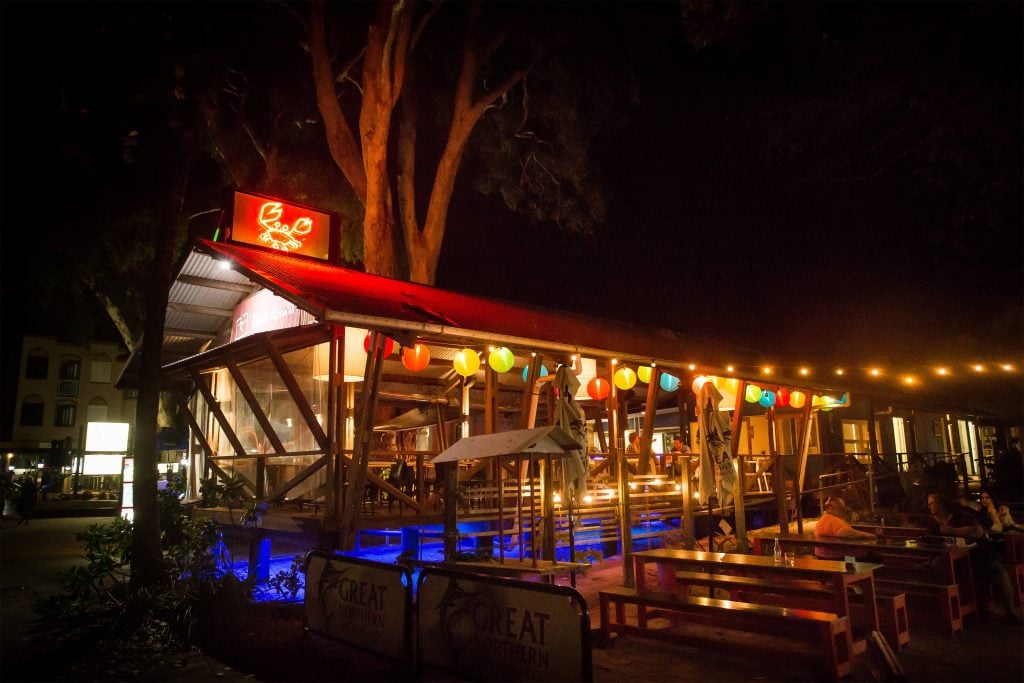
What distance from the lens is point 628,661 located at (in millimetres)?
6531

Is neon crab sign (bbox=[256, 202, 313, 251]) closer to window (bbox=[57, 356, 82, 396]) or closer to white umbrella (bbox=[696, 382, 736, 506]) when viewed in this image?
white umbrella (bbox=[696, 382, 736, 506])

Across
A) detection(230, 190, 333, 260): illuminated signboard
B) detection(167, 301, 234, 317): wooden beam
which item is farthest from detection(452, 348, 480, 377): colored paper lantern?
detection(167, 301, 234, 317): wooden beam

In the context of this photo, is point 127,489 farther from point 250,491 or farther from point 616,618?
point 616,618

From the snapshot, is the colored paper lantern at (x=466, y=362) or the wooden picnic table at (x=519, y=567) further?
the colored paper lantern at (x=466, y=362)

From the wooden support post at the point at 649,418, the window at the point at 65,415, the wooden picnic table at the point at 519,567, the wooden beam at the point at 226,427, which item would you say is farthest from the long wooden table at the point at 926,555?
the window at the point at 65,415

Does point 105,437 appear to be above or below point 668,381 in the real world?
below

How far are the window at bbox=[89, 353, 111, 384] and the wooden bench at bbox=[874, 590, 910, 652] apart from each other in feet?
179

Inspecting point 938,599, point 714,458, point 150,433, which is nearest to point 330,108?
point 150,433

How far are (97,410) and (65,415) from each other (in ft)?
6.95

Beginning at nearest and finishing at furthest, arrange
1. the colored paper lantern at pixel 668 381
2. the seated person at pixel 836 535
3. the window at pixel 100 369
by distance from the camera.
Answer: the seated person at pixel 836 535 → the colored paper lantern at pixel 668 381 → the window at pixel 100 369

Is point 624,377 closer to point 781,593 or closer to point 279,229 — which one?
point 781,593

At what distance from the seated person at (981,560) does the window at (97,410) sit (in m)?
54.3

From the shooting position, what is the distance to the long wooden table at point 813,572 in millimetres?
6016

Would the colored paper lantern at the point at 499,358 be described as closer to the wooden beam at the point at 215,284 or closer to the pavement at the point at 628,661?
the pavement at the point at 628,661
